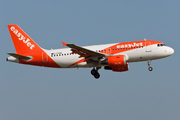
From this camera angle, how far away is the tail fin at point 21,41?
155 feet

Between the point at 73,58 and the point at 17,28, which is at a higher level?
the point at 17,28

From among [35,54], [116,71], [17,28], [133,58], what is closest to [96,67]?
[116,71]

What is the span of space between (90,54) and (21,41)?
39.4 ft

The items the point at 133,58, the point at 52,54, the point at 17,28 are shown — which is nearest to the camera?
the point at 133,58

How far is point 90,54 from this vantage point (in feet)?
142

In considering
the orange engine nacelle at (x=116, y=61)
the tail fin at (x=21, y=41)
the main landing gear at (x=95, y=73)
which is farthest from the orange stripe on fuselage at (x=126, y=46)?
the tail fin at (x=21, y=41)

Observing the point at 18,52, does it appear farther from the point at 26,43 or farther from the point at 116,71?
the point at 116,71

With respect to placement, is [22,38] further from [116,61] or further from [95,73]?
[116,61]

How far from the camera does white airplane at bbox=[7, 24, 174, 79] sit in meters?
43.0

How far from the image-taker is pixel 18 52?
47.4 metres

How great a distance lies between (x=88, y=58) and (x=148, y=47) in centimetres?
862

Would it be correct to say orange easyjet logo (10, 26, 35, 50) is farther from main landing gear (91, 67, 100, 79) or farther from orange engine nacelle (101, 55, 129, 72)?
orange engine nacelle (101, 55, 129, 72)

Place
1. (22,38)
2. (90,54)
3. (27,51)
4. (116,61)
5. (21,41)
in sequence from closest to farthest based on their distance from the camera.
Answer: (116,61) < (90,54) < (27,51) < (21,41) < (22,38)

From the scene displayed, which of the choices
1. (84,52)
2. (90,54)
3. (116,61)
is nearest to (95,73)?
(90,54)
